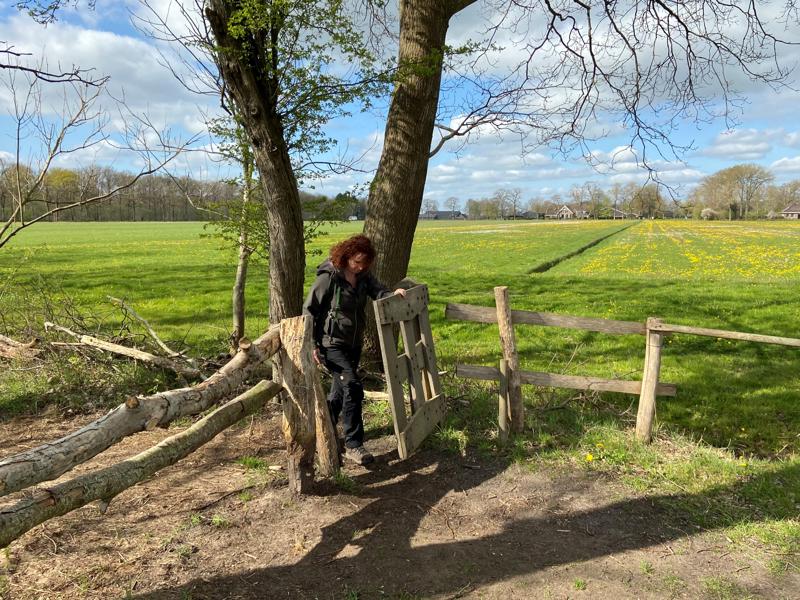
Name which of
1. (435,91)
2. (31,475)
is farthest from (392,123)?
(31,475)

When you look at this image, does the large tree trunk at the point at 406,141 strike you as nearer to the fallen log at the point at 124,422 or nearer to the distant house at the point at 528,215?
the fallen log at the point at 124,422

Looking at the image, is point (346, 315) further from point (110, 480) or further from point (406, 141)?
point (406, 141)

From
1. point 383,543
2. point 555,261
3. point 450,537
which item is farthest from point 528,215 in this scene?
point 383,543

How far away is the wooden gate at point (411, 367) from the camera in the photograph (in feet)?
15.3

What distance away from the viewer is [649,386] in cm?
527

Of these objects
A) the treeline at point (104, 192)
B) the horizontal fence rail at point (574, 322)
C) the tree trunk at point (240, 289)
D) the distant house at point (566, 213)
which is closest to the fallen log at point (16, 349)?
the treeline at point (104, 192)

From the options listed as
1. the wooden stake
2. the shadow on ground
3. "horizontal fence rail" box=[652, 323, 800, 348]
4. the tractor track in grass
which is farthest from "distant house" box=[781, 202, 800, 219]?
the wooden stake

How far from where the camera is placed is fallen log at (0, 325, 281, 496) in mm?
2486

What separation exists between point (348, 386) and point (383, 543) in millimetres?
1433

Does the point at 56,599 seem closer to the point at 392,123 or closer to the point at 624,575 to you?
the point at 624,575

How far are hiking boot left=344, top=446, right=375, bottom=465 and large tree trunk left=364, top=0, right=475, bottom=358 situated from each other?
7.35 ft

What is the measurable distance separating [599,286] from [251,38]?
14602 mm

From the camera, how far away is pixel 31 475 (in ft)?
8.17

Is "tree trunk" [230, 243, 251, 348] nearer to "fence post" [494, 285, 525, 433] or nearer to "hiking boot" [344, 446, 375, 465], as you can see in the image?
"hiking boot" [344, 446, 375, 465]
